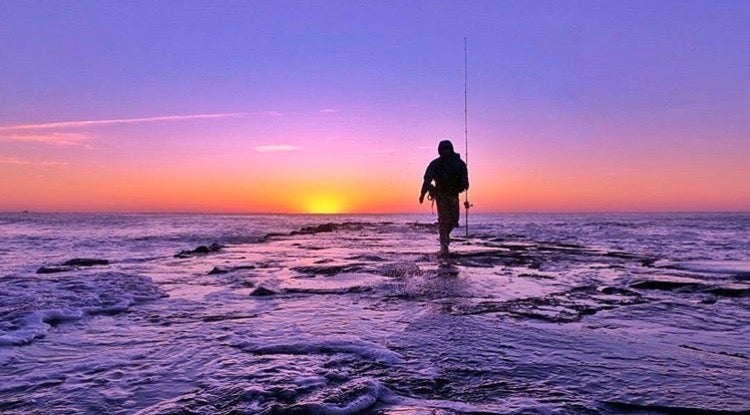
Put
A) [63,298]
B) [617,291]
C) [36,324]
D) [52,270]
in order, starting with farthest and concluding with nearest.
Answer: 1. [52,270]
2. [617,291]
3. [63,298]
4. [36,324]

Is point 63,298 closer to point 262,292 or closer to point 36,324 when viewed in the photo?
point 36,324

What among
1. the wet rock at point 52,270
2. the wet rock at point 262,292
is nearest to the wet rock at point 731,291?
the wet rock at point 262,292

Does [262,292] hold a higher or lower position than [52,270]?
higher

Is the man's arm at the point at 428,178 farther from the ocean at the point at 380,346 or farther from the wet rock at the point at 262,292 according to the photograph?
the wet rock at the point at 262,292

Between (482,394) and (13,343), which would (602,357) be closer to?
(482,394)

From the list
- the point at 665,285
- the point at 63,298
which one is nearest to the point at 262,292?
the point at 63,298

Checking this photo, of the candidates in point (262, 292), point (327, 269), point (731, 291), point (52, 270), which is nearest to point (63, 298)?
point (262, 292)

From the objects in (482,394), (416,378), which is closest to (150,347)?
(416,378)

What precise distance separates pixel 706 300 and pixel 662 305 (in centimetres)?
71

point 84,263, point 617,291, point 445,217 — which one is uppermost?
point 445,217

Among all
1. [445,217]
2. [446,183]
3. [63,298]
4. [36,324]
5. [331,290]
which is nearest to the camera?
[36,324]

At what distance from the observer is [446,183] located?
1238cm

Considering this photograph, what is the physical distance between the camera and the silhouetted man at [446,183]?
12.2 m

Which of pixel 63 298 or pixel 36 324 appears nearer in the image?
pixel 36 324
